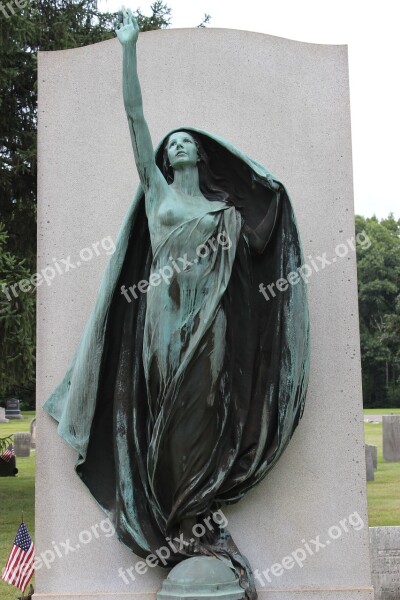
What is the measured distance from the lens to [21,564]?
18.0ft

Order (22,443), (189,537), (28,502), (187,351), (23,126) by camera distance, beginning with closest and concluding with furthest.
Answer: (187,351) → (189,537) → (23,126) → (28,502) → (22,443)

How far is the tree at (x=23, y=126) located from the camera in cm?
1051

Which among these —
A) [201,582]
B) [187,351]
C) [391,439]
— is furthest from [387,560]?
[391,439]

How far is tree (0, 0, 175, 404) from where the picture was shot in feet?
34.5

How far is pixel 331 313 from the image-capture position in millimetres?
4301

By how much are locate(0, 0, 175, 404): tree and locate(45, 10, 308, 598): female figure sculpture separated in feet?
21.3

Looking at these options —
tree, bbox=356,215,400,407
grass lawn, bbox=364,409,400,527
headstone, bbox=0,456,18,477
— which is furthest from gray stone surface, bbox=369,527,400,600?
tree, bbox=356,215,400,407

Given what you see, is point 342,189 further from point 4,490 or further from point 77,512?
point 4,490

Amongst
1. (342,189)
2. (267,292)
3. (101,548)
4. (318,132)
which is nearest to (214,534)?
(101,548)

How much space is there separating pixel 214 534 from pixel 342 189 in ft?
6.43

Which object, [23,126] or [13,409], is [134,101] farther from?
[13,409]

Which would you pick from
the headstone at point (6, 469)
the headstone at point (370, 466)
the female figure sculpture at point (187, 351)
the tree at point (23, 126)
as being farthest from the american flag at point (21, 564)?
the headstone at point (6, 469)

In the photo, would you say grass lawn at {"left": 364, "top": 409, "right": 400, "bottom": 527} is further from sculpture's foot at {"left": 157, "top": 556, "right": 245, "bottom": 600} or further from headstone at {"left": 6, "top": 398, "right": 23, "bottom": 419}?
headstone at {"left": 6, "top": 398, "right": 23, "bottom": 419}

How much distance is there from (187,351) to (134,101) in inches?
46.7
